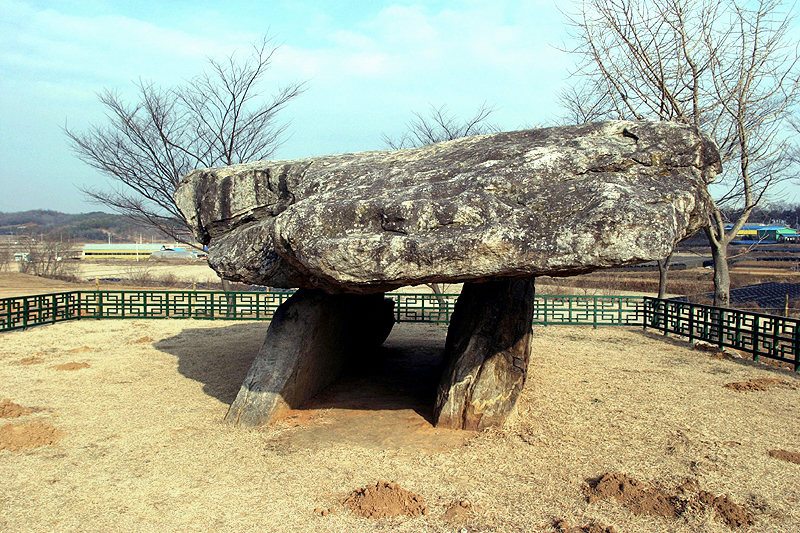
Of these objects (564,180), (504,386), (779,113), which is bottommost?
(504,386)

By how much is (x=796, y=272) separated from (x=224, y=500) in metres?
27.3

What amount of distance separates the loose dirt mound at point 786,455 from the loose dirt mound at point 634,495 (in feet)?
4.58

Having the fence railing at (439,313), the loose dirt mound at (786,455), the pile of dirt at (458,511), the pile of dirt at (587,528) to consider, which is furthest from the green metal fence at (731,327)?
the pile of dirt at (458,511)

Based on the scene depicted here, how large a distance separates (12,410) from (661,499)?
639 cm

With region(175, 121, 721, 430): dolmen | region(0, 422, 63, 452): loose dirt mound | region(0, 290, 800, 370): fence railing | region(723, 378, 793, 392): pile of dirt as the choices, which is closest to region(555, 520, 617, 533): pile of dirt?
region(175, 121, 721, 430): dolmen

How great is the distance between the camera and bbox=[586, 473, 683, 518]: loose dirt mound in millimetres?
3764

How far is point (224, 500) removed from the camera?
4.03 meters

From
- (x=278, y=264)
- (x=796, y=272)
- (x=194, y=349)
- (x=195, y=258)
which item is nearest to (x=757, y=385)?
(x=278, y=264)

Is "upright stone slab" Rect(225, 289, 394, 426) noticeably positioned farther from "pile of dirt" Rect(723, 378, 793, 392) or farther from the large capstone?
"pile of dirt" Rect(723, 378, 793, 392)

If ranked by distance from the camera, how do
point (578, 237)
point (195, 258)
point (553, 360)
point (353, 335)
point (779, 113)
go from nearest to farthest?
1. point (578, 237)
2. point (353, 335)
3. point (553, 360)
4. point (779, 113)
5. point (195, 258)

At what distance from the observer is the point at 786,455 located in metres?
4.64

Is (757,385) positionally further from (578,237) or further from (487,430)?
(578,237)

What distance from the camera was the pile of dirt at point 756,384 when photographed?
689cm

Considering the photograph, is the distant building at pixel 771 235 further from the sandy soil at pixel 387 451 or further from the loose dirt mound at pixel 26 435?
the loose dirt mound at pixel 26 435
